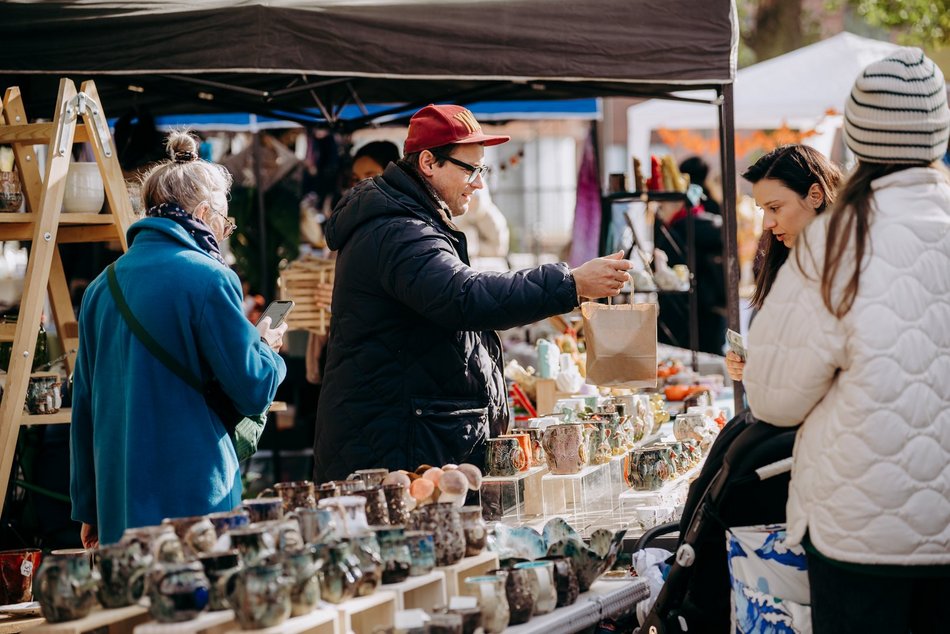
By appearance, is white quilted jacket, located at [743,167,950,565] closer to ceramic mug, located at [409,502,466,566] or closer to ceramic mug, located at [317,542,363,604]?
ceramic mug, located at [409,502,466,566]

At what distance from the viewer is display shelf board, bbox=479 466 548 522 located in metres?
3.25

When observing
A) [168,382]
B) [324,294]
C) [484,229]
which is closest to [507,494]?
[168,382]

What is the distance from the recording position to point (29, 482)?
4.96 meters

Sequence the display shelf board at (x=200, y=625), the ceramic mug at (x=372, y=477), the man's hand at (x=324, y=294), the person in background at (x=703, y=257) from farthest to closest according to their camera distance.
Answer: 1. the person in background at (x=703, y=257)
2. the man's hand at (x=324, y=294)
3. the ceramic mug at (x=372, y=477)
4. the display shelf board at (x=200, y=625)

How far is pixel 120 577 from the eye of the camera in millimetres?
2168

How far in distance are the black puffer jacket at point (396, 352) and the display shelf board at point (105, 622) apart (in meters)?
1.23

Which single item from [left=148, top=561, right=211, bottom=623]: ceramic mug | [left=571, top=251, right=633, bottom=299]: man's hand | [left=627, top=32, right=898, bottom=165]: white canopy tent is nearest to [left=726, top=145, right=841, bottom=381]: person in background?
[left=571, top=251, right=633, bottom=299]: man's hand

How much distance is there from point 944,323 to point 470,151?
160cm

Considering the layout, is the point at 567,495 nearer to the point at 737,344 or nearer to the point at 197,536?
the point at 737,344

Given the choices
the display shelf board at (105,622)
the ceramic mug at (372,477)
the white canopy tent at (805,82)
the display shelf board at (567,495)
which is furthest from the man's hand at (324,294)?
the white canopy tent at (805,82)

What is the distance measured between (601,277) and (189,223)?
1063 millimetres

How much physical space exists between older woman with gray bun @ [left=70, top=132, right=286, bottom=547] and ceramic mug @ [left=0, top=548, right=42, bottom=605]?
2.74 feet

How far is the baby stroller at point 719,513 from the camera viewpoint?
8.62ft

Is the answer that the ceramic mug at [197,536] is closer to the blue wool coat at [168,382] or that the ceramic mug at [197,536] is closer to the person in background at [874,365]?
the blue wool coat at [168,382]
